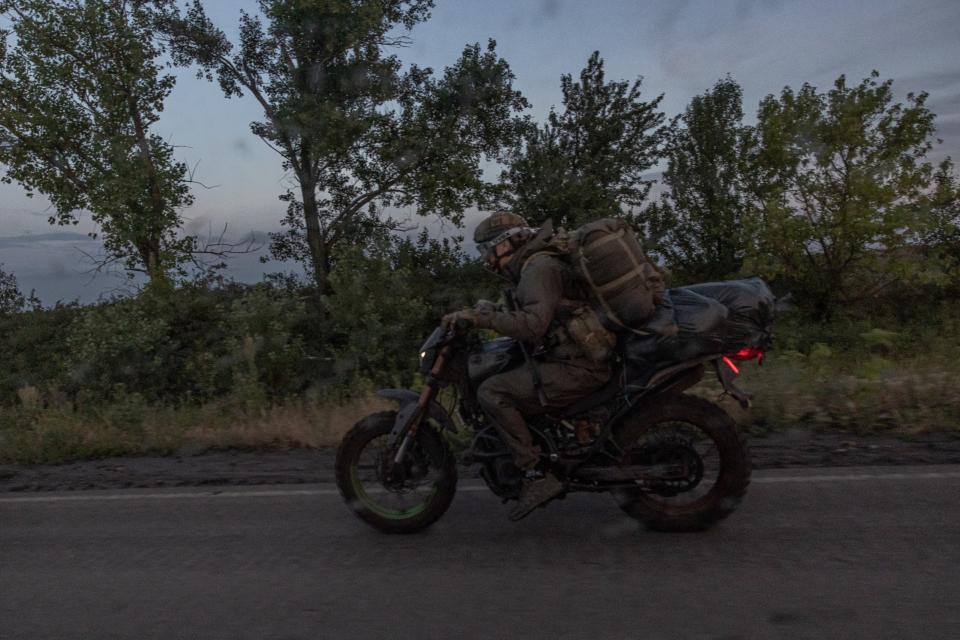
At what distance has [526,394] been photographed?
4.59 meters

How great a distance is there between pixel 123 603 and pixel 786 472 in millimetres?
4129

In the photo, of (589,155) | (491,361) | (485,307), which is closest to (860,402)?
(491,361)

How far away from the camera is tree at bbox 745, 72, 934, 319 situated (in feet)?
117

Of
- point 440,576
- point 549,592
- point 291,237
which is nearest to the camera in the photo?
point 549,592

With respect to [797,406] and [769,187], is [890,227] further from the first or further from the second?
[797,406]

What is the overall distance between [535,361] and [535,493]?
73 cm

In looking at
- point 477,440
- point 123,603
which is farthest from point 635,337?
point 123,603

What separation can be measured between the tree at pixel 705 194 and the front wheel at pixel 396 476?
1317 inches

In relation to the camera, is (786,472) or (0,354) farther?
(0,354)

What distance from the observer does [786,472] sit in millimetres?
5570

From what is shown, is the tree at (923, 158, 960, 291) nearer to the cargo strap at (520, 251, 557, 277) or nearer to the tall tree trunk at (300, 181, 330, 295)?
the tall tree trunk at (300, 181, 330, 295)

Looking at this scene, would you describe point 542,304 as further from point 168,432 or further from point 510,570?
point 168,432

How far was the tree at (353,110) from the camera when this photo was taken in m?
26.2

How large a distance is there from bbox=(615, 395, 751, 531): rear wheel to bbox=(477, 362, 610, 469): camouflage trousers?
33 centimetres
